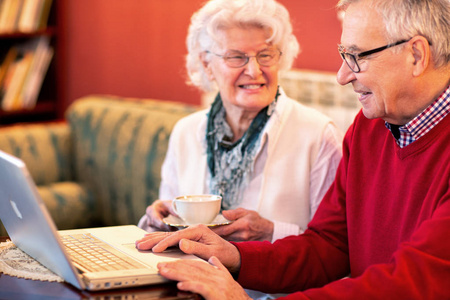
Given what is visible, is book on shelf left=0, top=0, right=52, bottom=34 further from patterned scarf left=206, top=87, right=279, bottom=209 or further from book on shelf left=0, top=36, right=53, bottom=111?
patterned scarf left=206, top=87, right=279, bottom=209

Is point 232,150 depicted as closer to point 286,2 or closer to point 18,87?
point 286,2

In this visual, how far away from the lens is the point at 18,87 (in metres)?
4.22

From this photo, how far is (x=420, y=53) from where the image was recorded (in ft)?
4.15

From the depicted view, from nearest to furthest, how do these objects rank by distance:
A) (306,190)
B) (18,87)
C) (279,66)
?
(306,190) → (279,66) → (18,87)

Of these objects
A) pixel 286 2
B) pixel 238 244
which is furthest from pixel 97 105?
pixel 238 244

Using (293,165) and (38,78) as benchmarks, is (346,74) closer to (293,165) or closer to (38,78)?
(293,165)

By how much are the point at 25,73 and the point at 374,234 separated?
3315mm

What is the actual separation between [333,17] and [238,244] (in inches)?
59.1

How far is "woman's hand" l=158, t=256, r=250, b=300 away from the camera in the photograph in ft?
3.65

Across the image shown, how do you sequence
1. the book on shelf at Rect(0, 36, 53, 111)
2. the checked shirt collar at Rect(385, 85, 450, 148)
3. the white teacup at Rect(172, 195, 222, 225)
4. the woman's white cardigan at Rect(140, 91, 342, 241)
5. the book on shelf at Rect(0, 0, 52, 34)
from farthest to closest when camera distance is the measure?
the book on shelf at Rect(0, 36, 53, 111)
the book on shelf at Rect(0, 0, 52, 34)
the woman's white cardigan at Rect(140, 91, 342, 241)
the white teacup at Rect(172, 195, 222, 225)
the checked shirt collar at Rect(385, 85, 450, 148)

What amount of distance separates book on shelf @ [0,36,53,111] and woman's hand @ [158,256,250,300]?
3324 mm

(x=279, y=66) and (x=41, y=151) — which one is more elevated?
(x=279, y=66)

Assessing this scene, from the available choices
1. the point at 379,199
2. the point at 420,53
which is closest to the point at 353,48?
the point at 420,53

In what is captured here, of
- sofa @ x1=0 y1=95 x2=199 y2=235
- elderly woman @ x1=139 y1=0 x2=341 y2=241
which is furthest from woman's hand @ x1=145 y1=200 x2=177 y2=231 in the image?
sofa @ x1=0 y1=95 x2=199 y2=235
